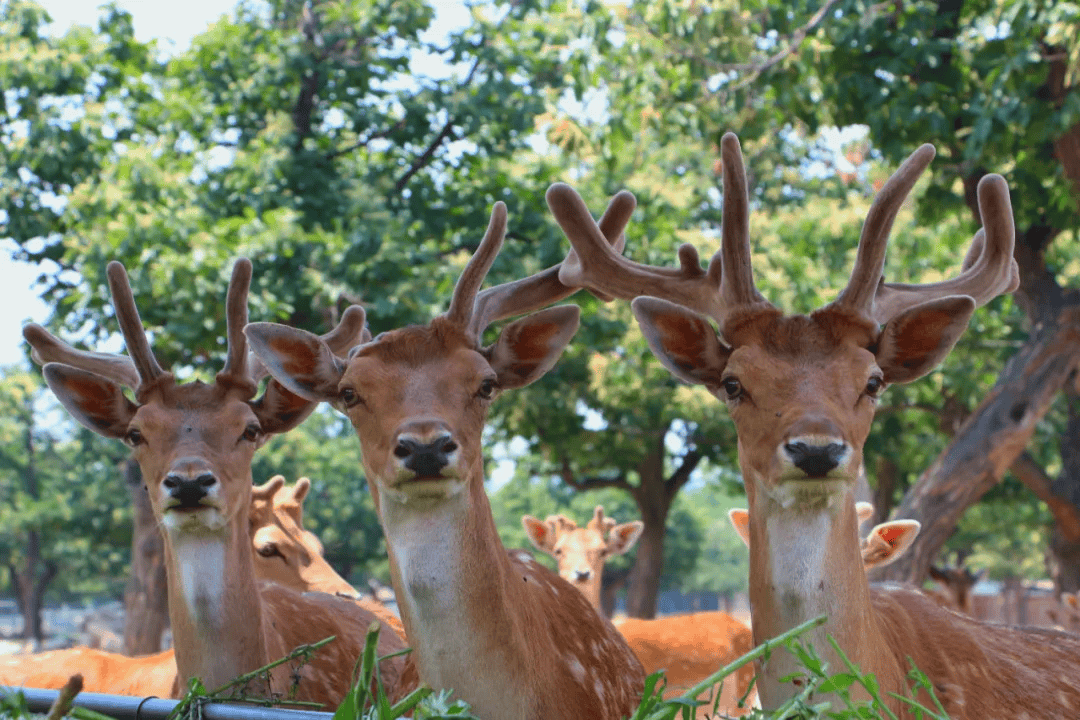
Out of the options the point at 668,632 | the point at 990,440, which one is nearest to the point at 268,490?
the point at 668,632

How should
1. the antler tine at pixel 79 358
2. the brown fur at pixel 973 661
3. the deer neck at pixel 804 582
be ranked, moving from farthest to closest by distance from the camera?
1. the antler tine at pixel 79 358
2. the brown fur at pixel 973 661
3. the deer neck at pixel 804 582

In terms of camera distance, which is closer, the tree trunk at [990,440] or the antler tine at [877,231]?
the antler tine at [877,231]

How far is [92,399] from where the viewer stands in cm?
481

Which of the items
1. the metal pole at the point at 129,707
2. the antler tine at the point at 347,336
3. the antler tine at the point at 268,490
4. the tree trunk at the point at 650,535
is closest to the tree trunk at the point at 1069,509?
the tree trunk at the point at 650,535

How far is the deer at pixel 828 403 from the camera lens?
10.4 feet

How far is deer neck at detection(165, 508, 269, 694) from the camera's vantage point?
436 cm

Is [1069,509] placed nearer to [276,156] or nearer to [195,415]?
[276,156]

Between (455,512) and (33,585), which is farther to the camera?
(33,585)

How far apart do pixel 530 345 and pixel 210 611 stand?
151cm

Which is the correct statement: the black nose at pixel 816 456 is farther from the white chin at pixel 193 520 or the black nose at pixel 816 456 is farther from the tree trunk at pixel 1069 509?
the tree trunk at pixel 1069 509

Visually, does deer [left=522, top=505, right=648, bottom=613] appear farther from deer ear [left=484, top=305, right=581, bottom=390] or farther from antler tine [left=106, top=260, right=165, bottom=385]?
deer ear [left=484, top=305, right=581, bottom=390]

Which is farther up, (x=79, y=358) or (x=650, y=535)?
(x=650, y=535)

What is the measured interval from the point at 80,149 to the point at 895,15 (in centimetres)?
897

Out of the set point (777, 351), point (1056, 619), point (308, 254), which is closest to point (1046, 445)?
point (1056, 619)
